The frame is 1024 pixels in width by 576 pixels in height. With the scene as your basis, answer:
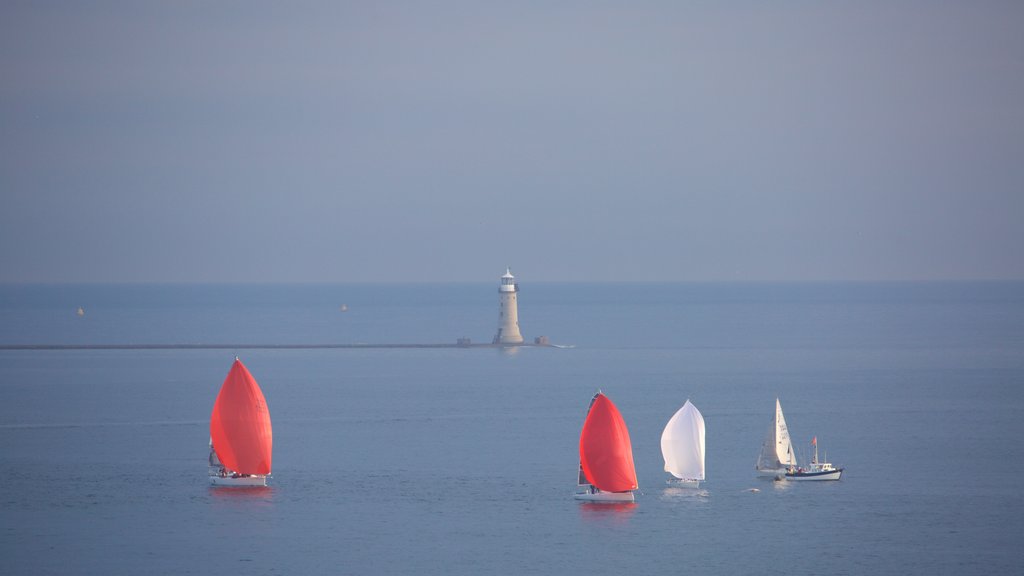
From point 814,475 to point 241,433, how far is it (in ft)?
86.9

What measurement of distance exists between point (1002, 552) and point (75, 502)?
3799cm

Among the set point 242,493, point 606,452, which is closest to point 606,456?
point 606,452

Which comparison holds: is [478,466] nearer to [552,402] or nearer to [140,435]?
[140,435]

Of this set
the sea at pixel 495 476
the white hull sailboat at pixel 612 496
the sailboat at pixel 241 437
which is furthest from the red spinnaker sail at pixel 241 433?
the white hull sailboat at pixel 612 496

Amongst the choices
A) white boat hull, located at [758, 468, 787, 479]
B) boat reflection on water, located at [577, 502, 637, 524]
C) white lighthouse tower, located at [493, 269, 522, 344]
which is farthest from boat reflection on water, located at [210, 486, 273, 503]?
white lighthouse tower, located at [493, 269, 522, 344]

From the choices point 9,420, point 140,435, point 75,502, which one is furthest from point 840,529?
point 9,420

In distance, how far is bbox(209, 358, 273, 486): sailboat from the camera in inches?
2419

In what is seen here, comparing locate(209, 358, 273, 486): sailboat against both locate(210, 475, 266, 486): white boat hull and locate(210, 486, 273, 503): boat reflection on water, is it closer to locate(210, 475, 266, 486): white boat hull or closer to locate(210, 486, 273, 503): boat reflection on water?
locate(210, 475, 266, 486): white boat hull

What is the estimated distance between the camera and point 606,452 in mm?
57500

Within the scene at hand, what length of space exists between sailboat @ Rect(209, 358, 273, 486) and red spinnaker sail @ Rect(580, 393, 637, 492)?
14.6 m

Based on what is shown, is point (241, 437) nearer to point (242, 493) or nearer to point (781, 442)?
point (242, 493)

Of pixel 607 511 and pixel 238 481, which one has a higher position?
pixel 238 481

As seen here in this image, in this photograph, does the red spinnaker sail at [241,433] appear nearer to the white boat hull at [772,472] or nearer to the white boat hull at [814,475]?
the white boat hull at [772,472]

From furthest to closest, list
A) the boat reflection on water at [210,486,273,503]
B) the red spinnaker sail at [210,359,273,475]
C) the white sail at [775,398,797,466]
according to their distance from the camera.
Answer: the white sail at [775,398,797,466] < the red spinnaker sail at [210,359,273,475] < the boat reflection on water at [210,486,273,503]
